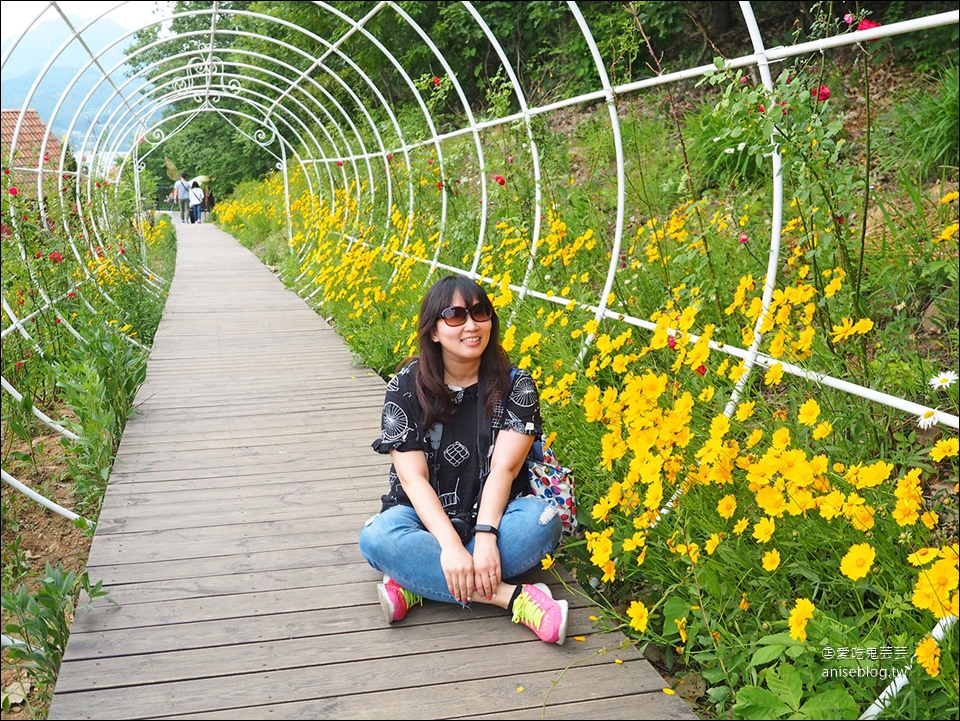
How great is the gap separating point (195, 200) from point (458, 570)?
940 inches

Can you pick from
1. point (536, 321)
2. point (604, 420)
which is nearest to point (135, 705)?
point (604, 420)

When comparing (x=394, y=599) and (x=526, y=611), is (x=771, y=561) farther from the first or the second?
(x=394, y=599)

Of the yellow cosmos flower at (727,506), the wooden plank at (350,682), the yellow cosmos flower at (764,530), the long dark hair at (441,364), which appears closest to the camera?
the yellow cosmos flower at (764,530)

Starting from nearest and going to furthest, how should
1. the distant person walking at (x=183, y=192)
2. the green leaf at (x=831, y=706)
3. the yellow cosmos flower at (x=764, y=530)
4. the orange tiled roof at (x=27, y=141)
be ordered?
the green leaf at (x=831, y=706) < the yellow cosmos flower at (x=764, y=530) < the orange tiled roof at (x=27, y=141) < the distant person walking at (x=183, y=192)

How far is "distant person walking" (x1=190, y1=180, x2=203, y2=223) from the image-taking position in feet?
80.1

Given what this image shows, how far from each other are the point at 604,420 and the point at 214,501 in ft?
5.15

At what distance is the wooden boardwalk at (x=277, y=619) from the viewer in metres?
2.21

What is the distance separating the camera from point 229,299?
9875 millimetres

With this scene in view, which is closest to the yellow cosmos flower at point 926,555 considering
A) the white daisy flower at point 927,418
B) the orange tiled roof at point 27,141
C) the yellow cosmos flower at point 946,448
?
the yellow cosmos flower at point 946,448

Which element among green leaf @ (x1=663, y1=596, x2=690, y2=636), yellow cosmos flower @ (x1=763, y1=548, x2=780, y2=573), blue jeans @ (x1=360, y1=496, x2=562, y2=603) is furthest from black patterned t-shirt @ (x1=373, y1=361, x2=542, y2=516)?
yellow cosmos flower @ (x1=763, y1=548, x2=780, y2=573)

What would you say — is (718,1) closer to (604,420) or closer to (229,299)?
(229,299)

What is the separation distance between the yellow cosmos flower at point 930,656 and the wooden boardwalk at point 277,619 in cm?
57

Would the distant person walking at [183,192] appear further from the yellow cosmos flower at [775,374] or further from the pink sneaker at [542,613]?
the yellow cosmos flower at [775,374]

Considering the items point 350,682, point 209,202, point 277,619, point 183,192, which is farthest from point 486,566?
point 209,202
